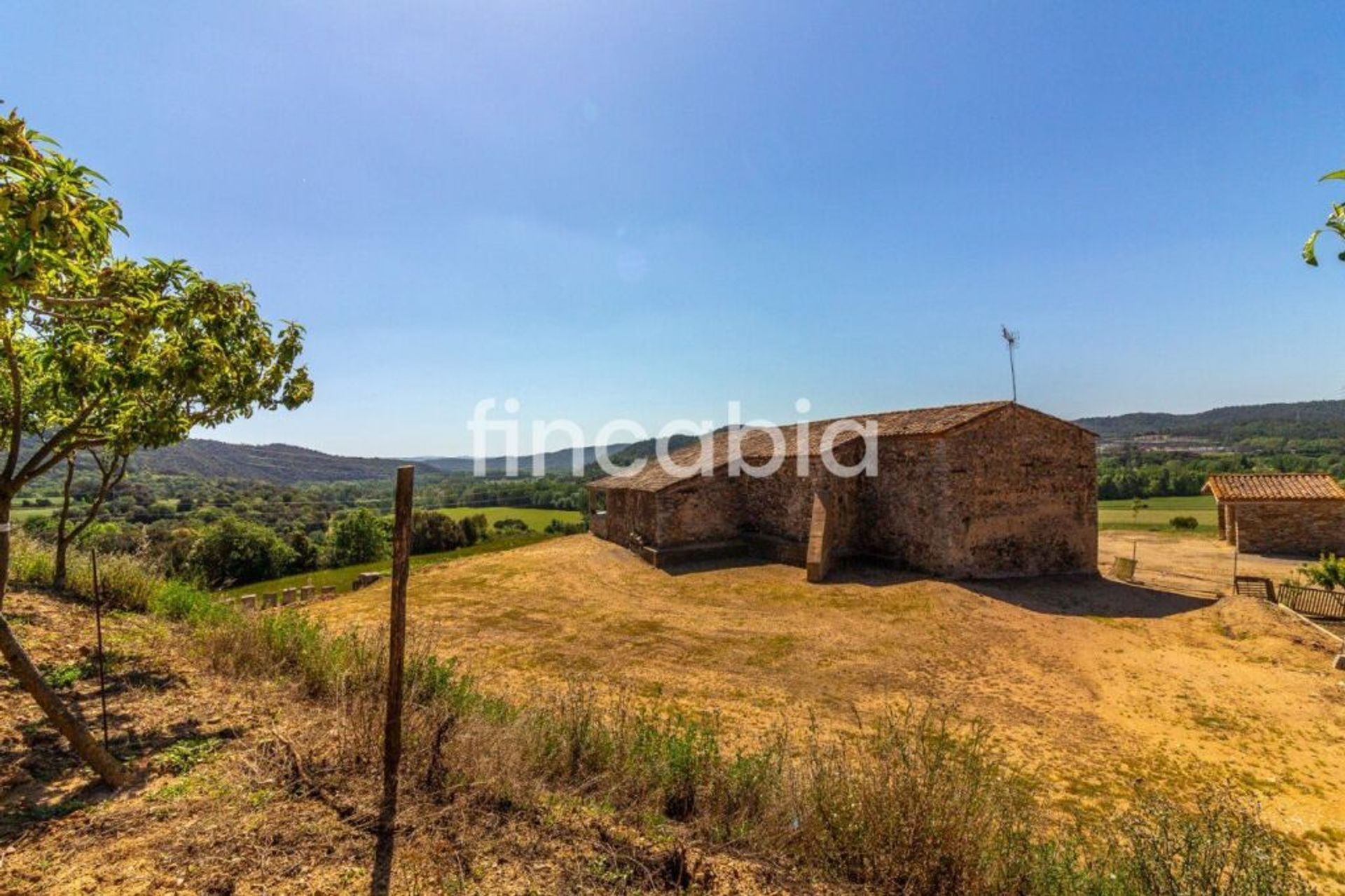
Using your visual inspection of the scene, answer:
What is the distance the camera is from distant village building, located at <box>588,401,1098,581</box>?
1456 centimetres

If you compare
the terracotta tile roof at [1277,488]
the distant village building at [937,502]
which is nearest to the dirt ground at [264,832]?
the distant village building at [937,502]

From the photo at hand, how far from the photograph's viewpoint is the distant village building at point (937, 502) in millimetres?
14562

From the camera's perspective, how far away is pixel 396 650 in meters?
3.99

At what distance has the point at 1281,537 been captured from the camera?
20812 mm

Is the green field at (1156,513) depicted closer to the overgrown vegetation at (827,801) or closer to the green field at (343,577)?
the green field at (343,577)

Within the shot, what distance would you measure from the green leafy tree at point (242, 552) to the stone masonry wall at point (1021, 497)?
3445 centimetres

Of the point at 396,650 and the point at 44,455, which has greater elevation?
the point at 44,455

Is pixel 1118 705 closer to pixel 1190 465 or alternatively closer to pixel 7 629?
pixel 7 629

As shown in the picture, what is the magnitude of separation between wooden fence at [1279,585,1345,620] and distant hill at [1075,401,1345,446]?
86396mm

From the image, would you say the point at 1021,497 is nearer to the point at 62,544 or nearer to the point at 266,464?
the point at 62,544

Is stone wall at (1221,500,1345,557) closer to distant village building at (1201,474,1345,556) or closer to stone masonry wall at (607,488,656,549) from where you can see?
distant village building at (1201,474,1345,556)

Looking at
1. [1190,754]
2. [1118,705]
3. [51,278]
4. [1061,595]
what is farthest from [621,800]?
[1061,595]

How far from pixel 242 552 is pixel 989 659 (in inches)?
1457

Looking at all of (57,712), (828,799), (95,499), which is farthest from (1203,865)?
(95,499)
